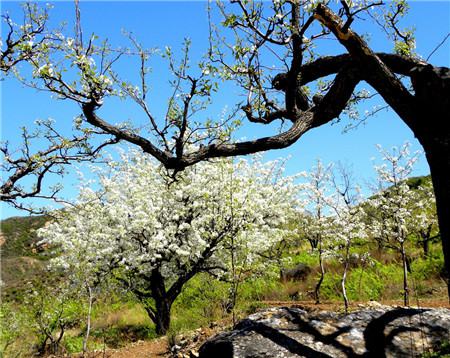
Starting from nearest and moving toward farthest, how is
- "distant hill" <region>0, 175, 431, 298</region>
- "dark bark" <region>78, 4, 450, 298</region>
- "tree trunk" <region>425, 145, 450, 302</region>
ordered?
"tree trunk" <region>425, 145, 450, 302</region> < "dark bark" <region>78, 4, 450, 298</region> < "distant hill" <region>0, 175, 431, 298</region>

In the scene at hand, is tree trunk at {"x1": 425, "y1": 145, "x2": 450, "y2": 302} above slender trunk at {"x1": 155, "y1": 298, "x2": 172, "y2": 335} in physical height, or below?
above

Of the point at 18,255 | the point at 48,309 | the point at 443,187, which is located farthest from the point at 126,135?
the point at 18,255

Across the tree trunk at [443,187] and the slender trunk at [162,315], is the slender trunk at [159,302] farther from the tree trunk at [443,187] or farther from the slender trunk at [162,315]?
the tree trunk at [443,187]

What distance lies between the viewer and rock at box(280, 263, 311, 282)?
19.0 metres

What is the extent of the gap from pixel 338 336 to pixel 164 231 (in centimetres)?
798

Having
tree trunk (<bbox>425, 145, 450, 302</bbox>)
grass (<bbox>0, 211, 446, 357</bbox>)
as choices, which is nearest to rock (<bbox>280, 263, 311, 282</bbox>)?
grass (<bbox>0, 211, 446, 357</bbox>)

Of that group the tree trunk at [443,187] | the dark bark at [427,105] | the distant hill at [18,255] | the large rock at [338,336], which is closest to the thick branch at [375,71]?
the dark bark at [427,105]

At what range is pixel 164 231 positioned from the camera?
1345 centimetres

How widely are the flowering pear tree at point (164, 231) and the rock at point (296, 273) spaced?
4341mm

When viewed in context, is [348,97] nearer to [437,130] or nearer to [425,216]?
[437,130]

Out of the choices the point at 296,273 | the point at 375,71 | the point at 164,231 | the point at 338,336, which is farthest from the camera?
the point at 296,273

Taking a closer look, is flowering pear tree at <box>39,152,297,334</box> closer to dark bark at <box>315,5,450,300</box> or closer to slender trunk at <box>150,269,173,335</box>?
slender trunk at <box>150,269,173,335</box>

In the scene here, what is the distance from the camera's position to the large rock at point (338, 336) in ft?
20.2

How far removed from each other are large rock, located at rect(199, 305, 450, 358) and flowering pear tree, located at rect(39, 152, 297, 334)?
585cm
